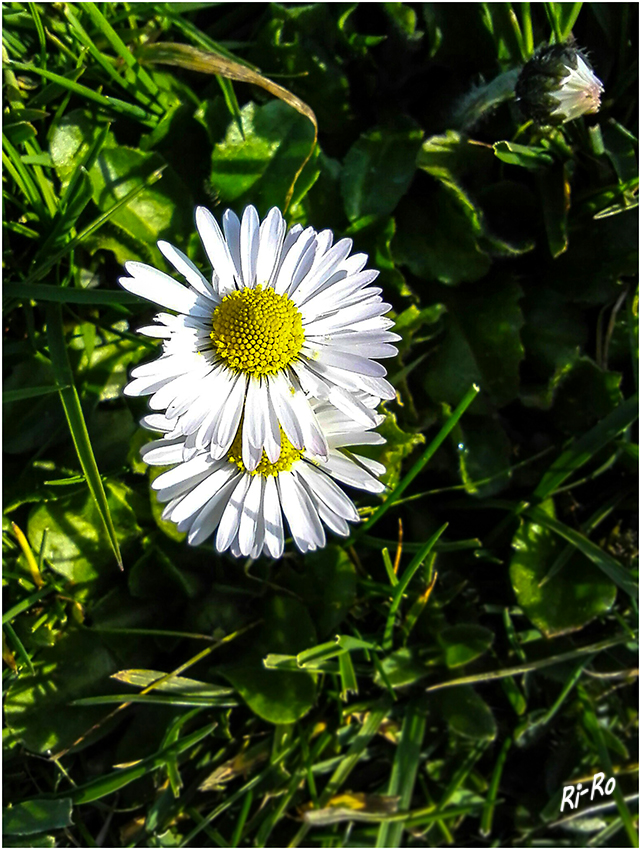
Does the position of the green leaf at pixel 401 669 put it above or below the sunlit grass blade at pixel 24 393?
below

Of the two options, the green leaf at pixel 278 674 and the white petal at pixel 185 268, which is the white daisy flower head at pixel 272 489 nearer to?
the white petal at pixel 185 268

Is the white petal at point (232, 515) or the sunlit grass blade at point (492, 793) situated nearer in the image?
the white petal at point (232, 515)

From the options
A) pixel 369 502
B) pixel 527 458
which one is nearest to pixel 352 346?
pixel 369 502

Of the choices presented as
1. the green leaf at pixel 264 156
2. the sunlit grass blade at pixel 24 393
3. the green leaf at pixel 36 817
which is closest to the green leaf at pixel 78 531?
the sunlit grass blade at pixel 24 393

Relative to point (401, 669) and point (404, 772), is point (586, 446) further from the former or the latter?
point (404, 772)

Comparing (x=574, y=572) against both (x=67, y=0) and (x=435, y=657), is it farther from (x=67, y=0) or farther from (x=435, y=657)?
(x=67, y=0)

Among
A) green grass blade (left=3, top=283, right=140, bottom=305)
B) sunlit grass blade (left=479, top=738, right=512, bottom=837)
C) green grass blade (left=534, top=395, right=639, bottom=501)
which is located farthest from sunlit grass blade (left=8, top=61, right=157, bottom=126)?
sunlit grass blade (left=479, top=738, right=512, bottom=837)

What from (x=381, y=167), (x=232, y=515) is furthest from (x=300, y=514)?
(x=381, y=167)

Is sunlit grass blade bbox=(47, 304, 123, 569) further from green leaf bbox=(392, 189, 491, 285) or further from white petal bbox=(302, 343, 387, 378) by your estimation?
green leaf bbox=(392, 189, 491, 285)
